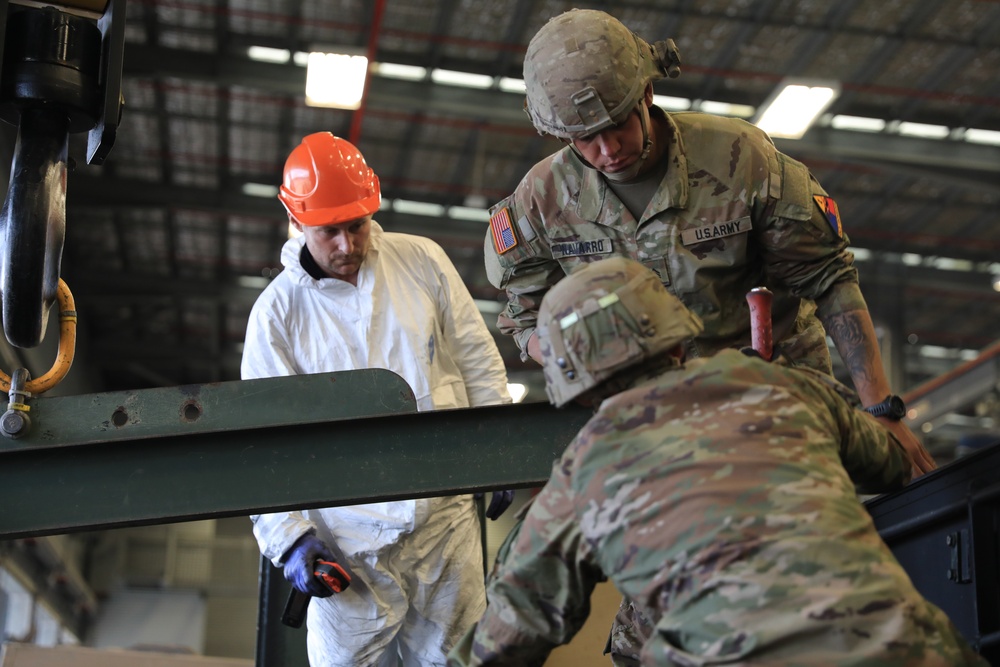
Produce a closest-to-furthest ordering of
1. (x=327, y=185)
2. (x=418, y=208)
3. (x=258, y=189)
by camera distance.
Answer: (x=327, y=185), (x=258, y=189), (x=418, y=208)

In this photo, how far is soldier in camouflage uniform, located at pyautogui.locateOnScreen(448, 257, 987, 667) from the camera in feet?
6.66

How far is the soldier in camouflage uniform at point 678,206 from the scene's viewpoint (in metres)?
3.17

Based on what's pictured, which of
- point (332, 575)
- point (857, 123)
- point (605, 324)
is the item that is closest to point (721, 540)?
point (605, 324)

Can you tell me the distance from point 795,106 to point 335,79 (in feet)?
11.9

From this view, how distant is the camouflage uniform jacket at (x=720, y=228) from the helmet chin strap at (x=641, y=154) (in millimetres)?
85

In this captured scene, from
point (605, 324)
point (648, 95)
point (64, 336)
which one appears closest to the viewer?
point (605, 324)

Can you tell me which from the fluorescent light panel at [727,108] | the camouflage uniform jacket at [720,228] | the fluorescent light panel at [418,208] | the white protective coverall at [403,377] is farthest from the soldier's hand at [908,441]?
the fluorescent light panel at [418,208]

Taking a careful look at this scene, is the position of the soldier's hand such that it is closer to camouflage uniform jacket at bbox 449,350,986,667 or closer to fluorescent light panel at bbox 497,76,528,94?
camouflage uniform jacket at bbox 449,350,986,667

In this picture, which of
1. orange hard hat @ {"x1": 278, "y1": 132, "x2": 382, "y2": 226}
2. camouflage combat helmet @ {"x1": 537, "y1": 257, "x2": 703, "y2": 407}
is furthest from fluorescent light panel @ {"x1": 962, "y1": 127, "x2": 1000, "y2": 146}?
camouflage combat helmet @ {"x1": 537, "y1": 257, "x2": 703, "y2": 407}

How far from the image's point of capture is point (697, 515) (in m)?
2.14

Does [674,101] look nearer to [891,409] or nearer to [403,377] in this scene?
[403,377]

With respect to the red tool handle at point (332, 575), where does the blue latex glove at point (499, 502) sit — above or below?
above

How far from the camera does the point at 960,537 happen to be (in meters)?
2.97

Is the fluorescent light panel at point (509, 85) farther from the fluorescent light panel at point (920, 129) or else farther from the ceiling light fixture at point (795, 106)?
the fluorescent light panel at point (920, 129)
